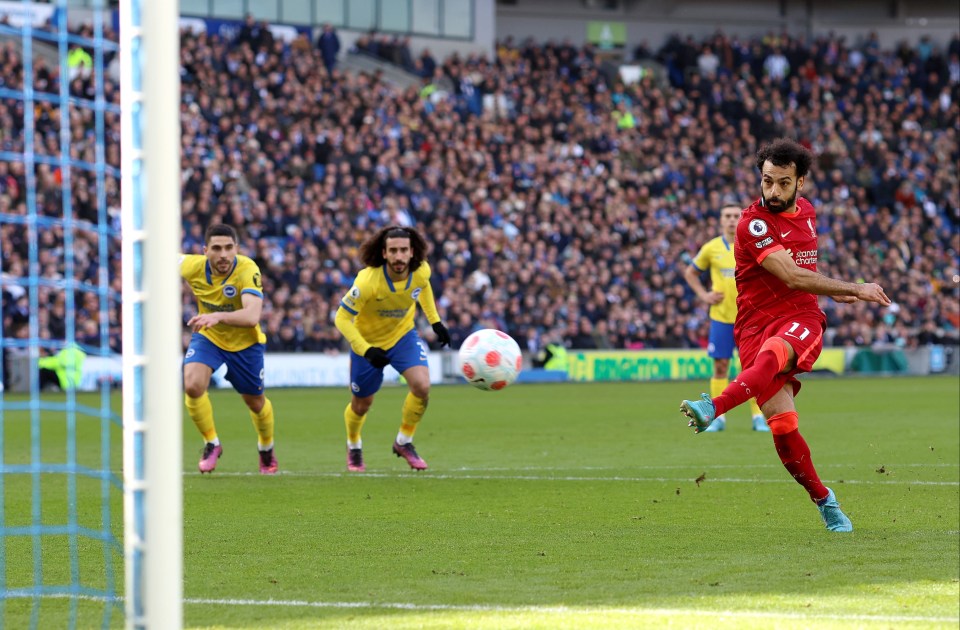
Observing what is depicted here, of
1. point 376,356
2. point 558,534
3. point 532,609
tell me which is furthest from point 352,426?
point 532,609

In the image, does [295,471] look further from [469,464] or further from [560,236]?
[560,236]

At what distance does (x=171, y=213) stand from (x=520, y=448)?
402 inches

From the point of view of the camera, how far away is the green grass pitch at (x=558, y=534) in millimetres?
5594

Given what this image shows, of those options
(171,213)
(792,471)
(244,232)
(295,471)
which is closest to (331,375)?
(244,232)

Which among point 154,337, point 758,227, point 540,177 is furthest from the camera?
point 540,177

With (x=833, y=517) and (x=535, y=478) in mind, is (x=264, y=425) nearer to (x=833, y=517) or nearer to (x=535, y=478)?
(x=535, y=478)

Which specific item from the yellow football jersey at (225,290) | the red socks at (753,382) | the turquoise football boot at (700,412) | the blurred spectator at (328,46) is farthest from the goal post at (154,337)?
the blurred spectator at (328,46)

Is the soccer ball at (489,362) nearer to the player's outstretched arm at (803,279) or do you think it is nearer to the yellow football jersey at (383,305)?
the yellow football jersey at (383,305)

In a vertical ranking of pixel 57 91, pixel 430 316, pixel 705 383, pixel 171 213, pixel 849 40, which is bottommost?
pixel 705 383

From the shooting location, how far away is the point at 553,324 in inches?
1211

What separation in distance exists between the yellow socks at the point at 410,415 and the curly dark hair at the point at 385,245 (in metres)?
1.14

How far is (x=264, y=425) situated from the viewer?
40.2 feet

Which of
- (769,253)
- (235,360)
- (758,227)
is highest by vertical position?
(758,227)

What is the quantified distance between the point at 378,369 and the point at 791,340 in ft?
16.5
